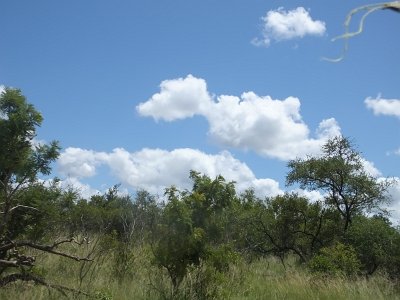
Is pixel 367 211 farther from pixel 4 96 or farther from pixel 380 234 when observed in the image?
pixel 4 96

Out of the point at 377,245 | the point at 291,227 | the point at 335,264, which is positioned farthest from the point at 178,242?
the point at 291,227

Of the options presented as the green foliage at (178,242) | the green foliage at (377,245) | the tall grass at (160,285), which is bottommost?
the tall grass at (160,285)

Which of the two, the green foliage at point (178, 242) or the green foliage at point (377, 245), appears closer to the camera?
the green foliage at point (178, 242)

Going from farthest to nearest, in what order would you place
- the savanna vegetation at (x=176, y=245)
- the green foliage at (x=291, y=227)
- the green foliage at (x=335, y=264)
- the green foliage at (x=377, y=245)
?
the green foliage at (x=291, y=227) < the green foliage at (x=377, y=245) < the green foliage at (x=335, y=264) < the savanna vegetation at (x=176, y=245)

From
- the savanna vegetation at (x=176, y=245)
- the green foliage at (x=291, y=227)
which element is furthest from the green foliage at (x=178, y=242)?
the green foliage at (x=291, y=227)

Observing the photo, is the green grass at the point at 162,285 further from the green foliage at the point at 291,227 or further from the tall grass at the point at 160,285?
the green foliage at the point at 291,227

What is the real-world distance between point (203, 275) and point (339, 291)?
12.4ft

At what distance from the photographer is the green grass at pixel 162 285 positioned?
33.7ft

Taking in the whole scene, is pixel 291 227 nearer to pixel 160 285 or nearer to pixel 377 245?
pixel 377 245

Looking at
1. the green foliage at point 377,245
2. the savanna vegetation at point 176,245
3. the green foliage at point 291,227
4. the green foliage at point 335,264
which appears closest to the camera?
the savanna vegetation at point 176,245

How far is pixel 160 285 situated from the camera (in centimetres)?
1125

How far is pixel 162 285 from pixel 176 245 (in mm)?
1166

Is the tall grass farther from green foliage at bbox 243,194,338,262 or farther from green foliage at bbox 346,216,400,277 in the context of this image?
green foliage at bbox 243,194,338,262

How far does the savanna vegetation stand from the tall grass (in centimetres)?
3
